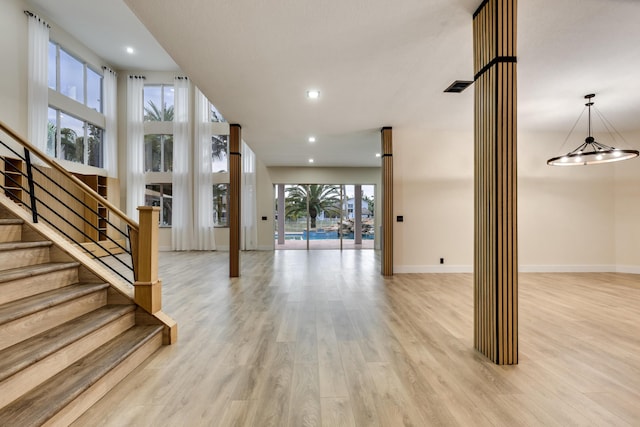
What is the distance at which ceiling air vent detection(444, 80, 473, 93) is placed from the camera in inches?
156

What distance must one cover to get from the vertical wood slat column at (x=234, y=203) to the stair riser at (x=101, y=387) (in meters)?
3.21

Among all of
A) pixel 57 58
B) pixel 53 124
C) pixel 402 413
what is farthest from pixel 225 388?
pixel 57 58

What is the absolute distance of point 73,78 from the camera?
876cm

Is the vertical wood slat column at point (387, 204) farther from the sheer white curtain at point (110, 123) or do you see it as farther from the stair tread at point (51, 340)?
the sheer white curtain at point (110, 123)

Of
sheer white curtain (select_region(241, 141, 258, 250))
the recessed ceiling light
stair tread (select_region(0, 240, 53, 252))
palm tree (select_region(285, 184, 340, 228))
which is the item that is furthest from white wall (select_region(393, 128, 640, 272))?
sheer white curtain (select_region(241, 141, 258, 250))

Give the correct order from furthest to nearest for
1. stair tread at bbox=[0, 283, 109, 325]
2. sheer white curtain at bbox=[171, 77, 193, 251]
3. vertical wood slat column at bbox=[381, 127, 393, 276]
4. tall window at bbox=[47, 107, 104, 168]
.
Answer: sheer white curtain at bbox=[171, 77, 193, 251], tall window at bbox=[47, 107, 104, 168], vertical wood slat column at bbox=[381, 127, 393, 276], stair tread at bbox=[0, 283, 109, 325]

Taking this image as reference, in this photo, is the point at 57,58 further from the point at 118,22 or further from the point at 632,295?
the point at 632,295

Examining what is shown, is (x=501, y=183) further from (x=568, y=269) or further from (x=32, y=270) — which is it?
(x=568, y=269)

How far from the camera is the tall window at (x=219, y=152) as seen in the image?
10.7m

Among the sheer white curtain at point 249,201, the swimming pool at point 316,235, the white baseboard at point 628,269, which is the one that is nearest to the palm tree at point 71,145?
the sheer white curtain at point 249,201

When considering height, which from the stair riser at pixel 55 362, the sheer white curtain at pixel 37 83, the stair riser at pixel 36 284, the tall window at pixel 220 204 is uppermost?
the sheer white curtain at pixel 37 83

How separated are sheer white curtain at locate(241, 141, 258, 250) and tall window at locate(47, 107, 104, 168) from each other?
453 centimetres

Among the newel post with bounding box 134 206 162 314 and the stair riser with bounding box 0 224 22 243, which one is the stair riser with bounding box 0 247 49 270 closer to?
the stair riser with bounding box 0 224 22 243

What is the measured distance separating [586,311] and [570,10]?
3370 millimetres
